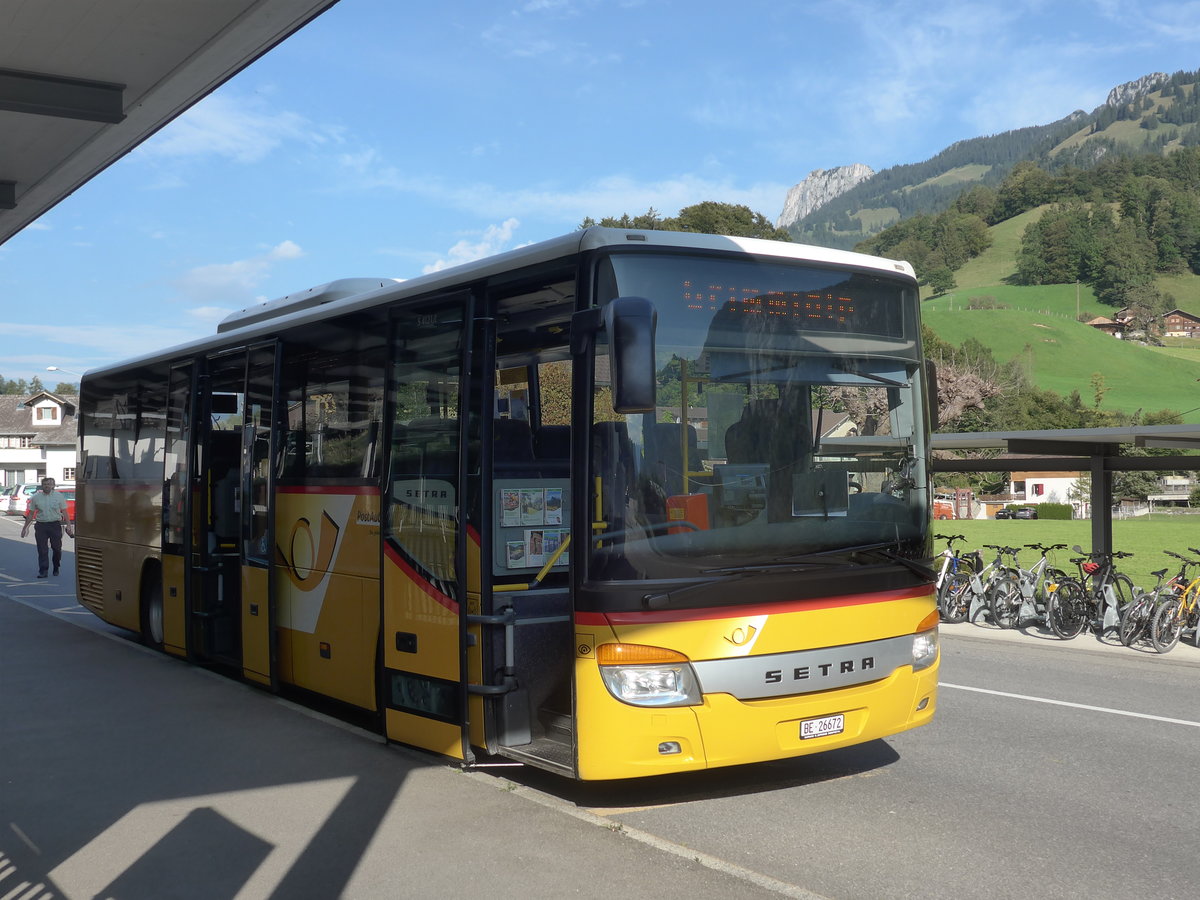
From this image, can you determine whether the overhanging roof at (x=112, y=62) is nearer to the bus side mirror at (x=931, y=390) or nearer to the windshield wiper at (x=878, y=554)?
the bus side mirror at (x=931, y=390)

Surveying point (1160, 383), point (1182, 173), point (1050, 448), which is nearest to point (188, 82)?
point (1050, 448)

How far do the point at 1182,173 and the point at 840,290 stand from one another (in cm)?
18723

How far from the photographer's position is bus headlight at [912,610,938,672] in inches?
Answer: 256

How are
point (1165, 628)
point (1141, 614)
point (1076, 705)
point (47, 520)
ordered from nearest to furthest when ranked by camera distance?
point (1076, 705), point (1165, 628), point (1141, 614), point (47, 520)

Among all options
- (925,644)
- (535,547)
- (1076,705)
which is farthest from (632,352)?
(1076,705)

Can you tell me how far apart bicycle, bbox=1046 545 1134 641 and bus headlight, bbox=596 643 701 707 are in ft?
31.6

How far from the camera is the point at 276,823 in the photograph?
607 centimetres

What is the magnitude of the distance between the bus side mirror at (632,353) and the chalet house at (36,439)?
99.4m

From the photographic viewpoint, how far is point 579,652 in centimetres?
577

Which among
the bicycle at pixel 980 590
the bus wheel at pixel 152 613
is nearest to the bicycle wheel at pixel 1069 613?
the bicycle at pixel 980 590

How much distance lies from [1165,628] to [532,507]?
8.92 meters

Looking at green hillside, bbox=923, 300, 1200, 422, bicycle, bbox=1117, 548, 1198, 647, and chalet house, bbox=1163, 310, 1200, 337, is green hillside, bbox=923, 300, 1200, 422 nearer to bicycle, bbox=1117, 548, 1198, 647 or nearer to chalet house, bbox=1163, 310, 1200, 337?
chalet house, bbox=1163, 310, 1200, 337

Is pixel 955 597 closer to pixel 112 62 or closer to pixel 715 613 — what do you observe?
pixel 715 613

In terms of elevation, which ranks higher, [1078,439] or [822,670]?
[1078,439]
